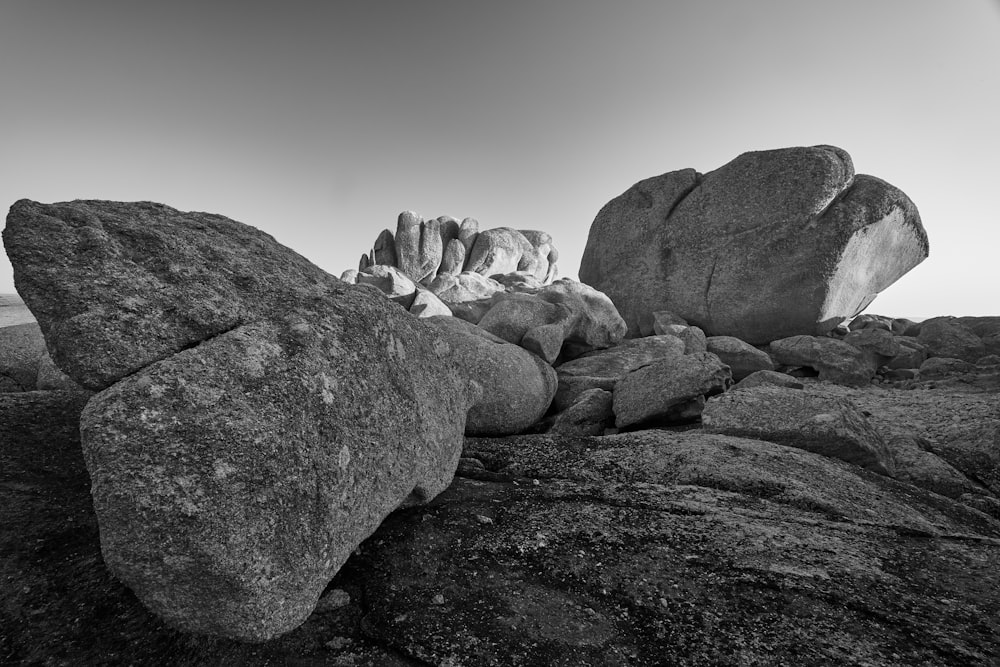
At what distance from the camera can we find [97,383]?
2.63m

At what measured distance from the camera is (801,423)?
5.81 metres

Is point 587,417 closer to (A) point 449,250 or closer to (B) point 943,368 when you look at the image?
(B) point 943,368

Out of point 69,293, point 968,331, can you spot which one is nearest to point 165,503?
point 69,293

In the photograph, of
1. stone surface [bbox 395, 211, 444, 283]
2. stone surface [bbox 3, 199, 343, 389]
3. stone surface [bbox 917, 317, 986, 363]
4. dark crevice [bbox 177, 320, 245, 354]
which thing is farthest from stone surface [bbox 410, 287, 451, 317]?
stone surface [bbox 395, 211, 444, 283]

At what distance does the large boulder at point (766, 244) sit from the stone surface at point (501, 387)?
36.6 ft

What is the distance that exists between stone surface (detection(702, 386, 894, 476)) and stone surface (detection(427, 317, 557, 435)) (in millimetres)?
2653

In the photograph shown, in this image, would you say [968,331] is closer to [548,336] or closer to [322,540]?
[548,336]

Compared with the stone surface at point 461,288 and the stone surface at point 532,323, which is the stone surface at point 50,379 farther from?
the stone surface at point 461,288

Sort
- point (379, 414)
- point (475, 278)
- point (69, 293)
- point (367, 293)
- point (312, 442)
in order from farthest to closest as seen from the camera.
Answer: point (475, 278)
point (367, 293)
point (379, 414)
point (312, 442)
point (69, 293)

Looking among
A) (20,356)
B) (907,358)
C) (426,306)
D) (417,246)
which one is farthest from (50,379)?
(417,246)

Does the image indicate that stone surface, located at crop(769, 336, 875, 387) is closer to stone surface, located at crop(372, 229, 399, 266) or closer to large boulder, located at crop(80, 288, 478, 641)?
large boulder, located at crop(80, 288, 478, 641)

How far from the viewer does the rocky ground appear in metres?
2.65

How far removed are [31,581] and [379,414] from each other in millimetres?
2274

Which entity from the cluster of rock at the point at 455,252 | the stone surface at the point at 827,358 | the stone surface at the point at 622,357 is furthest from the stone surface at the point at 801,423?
the cluster of rock at the point at 455,252
